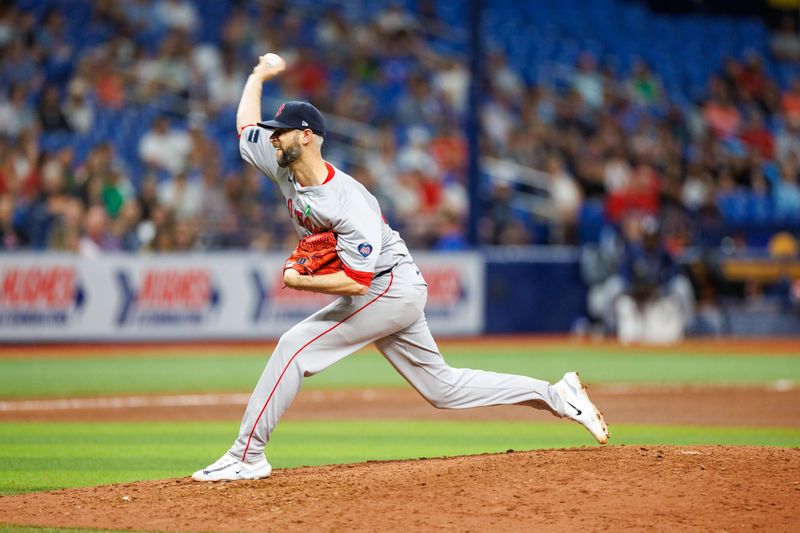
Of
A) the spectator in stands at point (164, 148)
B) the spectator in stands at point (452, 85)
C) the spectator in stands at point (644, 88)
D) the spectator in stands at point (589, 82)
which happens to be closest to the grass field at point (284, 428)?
the spectator in stands at point (164, 148)

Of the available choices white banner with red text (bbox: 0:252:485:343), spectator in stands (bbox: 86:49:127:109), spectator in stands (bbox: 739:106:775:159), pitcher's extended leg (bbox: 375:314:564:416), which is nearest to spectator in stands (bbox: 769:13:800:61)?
spectator in stands (bbox: 739:106:775:159)

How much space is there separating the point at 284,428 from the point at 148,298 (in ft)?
25.5

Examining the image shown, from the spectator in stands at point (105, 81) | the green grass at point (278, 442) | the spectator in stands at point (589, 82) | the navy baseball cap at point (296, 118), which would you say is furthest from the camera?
the spectator in stands at point (589, 82)

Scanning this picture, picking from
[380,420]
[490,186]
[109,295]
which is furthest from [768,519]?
[490,186]

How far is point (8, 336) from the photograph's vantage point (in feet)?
53.8

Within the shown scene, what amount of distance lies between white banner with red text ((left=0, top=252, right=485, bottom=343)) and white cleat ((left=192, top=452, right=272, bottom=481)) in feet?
35.0

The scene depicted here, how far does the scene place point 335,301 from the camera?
6500 millimetres

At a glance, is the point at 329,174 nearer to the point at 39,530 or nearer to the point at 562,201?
the point at 39,530

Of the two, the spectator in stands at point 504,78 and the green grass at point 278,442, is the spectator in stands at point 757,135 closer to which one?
the spectator in stands at point 504,78

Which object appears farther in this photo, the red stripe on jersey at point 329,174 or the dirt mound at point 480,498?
the red stripe on jersey at point 329,174

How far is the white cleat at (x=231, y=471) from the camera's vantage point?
6379mm

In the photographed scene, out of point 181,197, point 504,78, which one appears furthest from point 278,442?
point 504,78

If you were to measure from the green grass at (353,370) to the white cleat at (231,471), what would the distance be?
21.6ft

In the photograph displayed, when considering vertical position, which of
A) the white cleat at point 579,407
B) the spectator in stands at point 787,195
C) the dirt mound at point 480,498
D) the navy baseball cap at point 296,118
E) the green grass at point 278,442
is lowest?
the green grass at point 278,442
